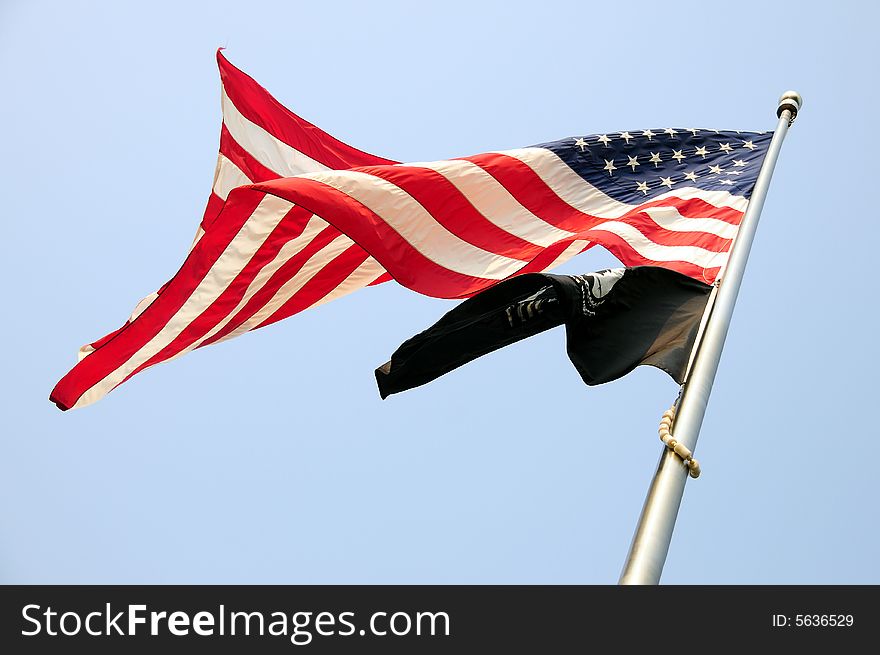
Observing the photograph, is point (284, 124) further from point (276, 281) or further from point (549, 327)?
point (549, 327)

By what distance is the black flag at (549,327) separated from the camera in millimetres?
6996

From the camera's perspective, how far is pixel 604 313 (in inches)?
287

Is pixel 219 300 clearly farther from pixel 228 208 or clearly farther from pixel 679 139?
pixel 679 139

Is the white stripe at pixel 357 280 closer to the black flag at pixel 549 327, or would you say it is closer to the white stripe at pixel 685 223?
the white stripe at pixel 685 223

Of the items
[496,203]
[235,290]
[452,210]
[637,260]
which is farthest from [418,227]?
[235,290]

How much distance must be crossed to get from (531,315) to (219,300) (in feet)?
12.0

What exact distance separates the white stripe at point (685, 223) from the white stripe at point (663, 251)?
36 centimetres

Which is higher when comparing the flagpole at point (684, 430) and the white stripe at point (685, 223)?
the white stripe at point (685, 223)

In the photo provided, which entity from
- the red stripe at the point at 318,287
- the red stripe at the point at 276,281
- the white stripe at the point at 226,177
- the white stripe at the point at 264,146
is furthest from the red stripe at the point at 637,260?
the white stripe at the point at 226,177

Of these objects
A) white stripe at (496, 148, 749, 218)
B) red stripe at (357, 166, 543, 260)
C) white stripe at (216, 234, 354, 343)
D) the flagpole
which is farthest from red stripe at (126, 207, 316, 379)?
the flagpole

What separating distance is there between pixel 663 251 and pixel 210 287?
163 inches

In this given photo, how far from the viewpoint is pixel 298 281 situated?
396 inches

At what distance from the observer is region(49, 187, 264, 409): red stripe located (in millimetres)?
9344

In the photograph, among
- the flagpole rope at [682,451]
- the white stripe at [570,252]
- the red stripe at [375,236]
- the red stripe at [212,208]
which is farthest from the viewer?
the red stripe at [212,208]
